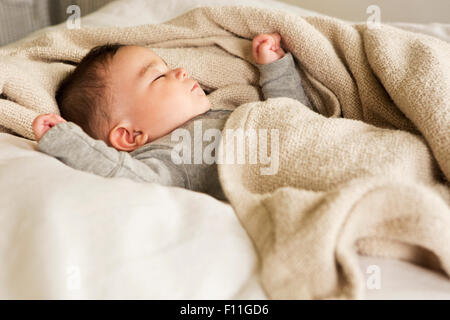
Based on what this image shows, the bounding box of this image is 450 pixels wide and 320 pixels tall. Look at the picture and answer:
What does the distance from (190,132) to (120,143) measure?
14 cm

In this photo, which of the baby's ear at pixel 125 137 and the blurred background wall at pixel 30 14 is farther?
the blurred background wall at pixel 30 14

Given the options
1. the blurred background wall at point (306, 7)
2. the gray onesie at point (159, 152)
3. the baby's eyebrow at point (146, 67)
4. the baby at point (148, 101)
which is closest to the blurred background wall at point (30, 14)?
the blurred background wall at point (306, 7)

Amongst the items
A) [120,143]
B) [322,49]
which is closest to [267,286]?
[120,143]

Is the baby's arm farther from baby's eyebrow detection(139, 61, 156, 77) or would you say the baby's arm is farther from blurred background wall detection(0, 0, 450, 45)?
blurred background wall detection(0, 0, 450, 45)

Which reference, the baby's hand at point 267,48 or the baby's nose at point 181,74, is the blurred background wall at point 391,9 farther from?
the baby's nose at point 181,74

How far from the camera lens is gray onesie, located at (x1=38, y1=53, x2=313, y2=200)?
67cm

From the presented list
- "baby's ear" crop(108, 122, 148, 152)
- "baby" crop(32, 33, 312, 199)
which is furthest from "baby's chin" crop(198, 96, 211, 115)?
"baby's ear" crop(108, 122, 148, 152)

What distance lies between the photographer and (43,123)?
0.72 metres

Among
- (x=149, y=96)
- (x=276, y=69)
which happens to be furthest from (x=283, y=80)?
(x=149, y=96)

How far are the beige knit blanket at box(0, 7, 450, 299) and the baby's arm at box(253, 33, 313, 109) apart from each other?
2 cm

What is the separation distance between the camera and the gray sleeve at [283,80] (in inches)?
36.0

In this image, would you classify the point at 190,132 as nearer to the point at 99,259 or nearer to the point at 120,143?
the point at 120,143

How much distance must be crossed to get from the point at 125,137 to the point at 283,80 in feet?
1.17

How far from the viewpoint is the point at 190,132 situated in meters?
0.83
